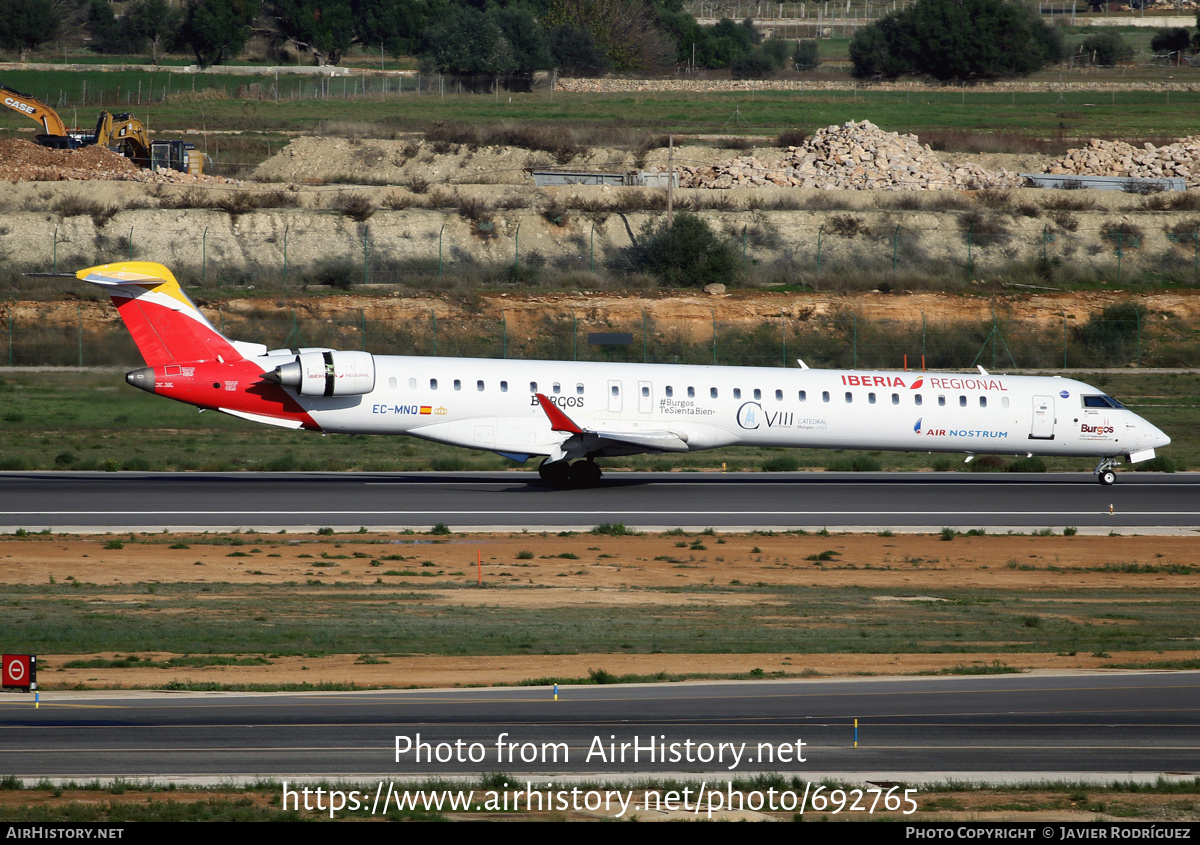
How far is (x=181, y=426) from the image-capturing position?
40.5 meters

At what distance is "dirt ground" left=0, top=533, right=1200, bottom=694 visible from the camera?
16.5m

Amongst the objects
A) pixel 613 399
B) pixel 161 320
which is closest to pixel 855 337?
pixel 613 399

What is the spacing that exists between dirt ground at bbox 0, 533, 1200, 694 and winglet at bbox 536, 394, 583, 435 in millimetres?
4492

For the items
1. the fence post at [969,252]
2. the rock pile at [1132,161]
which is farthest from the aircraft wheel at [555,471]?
the rock pile at [1132,161]

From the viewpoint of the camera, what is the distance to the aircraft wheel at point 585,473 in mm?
32469

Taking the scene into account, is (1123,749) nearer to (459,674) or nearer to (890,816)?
(890,816)

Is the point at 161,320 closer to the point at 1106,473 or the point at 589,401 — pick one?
the point at 589,401

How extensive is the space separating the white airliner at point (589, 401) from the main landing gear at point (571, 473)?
1.6 inches

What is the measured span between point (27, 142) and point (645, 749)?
7232 centimetres

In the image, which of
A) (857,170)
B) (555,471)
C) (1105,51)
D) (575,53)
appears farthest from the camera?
(1105,51)

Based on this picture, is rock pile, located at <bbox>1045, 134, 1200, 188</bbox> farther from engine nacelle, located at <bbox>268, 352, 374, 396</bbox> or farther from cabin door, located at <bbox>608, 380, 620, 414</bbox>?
engine nacelle, located at <bbox>268, 352, 374, 396</bbox>

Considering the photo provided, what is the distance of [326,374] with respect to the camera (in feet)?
95.8

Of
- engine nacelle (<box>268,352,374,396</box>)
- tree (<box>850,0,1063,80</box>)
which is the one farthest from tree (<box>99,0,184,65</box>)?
engine nacelle (<box>268,352,374,396</box>)

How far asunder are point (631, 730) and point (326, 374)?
57.9ft
